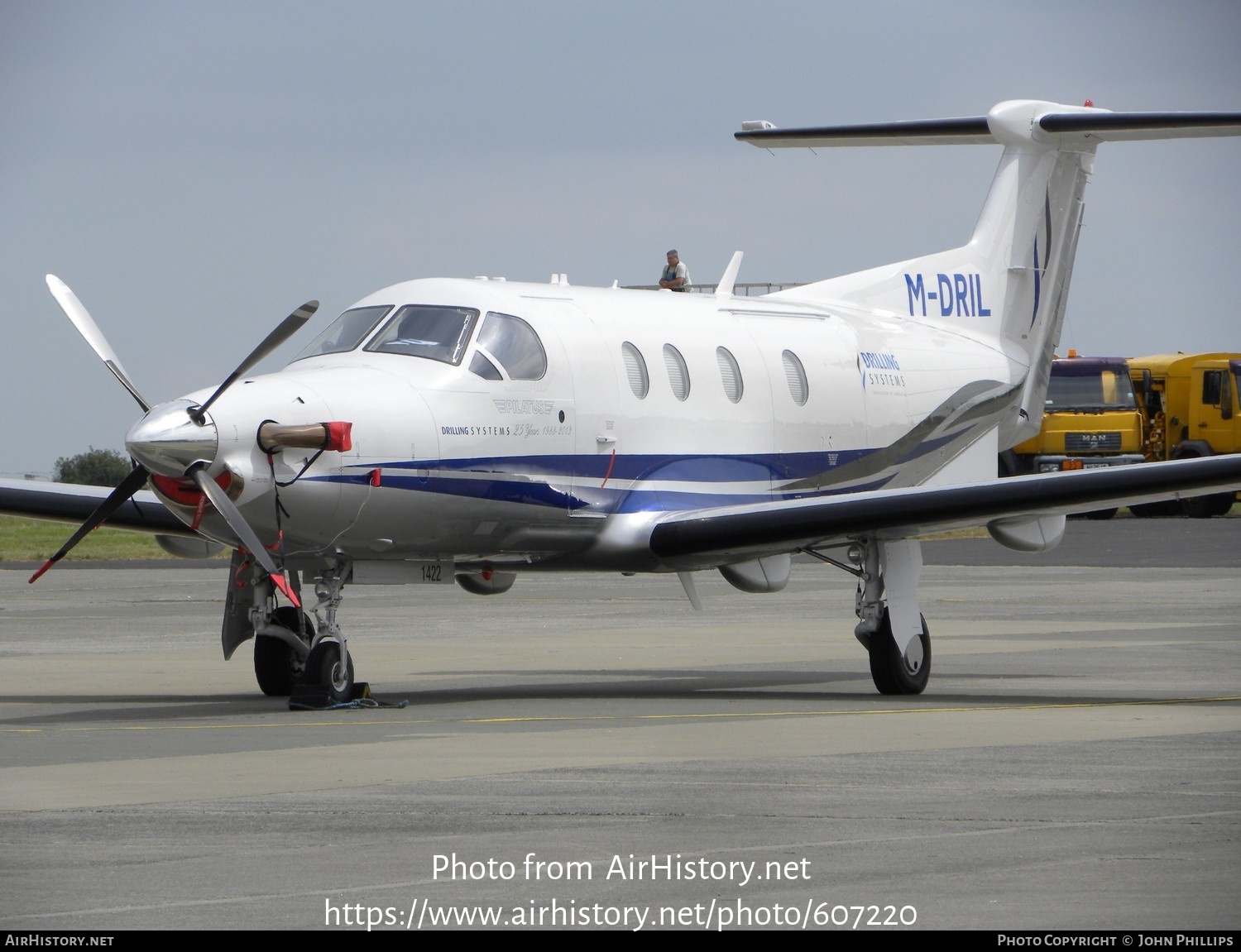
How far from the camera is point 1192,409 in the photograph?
51.6m

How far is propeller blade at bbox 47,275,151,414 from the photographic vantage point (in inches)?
578

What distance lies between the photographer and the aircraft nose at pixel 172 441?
12906 mm

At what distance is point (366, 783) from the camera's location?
405 inches

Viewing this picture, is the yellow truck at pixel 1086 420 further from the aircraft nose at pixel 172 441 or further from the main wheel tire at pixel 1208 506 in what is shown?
the aircraft nose at pixel 172 441

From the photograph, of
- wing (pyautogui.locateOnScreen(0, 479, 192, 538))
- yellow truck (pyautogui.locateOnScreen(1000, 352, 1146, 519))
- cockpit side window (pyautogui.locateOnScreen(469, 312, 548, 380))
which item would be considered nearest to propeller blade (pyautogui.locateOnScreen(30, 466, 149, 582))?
wing (pyautogui.locateOnScreen(0, 479, 192, 538))

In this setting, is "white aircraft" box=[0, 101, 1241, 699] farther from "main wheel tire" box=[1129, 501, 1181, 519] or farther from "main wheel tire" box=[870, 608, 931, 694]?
"main wheel tire" box=[1129, 501, 1181, 519]

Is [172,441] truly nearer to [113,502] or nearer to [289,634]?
[113,502]

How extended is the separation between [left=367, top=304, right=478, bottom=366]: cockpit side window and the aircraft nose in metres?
2.24

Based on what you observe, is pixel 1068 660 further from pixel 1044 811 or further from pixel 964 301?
pixel 1044 811

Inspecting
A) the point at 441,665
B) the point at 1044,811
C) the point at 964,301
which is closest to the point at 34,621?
the point at 441,665

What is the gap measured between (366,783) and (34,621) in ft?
52.8

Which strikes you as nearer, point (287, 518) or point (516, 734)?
point (516, 734)

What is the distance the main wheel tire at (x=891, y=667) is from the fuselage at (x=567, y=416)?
1.99 metres

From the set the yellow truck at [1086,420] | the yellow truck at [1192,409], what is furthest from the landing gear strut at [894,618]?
the yellow truck at [1192,409]
